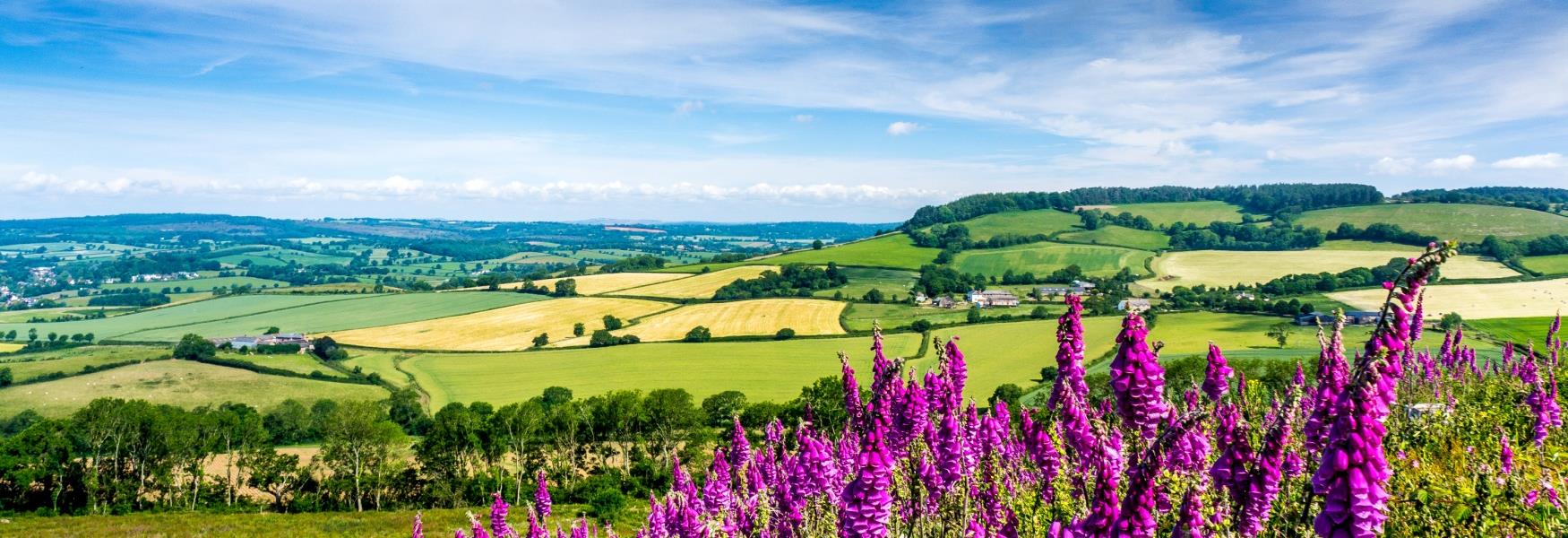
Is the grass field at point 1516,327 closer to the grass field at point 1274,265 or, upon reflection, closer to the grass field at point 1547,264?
the grass field at point 1274,265

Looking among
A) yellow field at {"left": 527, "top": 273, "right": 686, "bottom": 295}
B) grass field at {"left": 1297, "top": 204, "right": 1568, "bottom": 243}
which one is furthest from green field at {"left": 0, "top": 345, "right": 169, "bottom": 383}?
grass field at {"left": 1297, "top": 204, "right": 1568, "bottom": 243}

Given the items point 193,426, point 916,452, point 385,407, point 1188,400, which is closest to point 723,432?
point 385,407

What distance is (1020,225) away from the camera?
18675 centimetres

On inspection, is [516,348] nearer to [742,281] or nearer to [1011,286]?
[742,281]

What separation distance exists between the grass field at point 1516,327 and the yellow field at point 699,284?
99908mm

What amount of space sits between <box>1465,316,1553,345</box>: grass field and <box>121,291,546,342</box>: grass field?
425 feet

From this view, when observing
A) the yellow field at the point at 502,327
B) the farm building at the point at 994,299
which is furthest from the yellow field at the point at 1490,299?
the yellow field at the point at 502,327

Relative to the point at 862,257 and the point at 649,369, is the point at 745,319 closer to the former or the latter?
the point at 649,369

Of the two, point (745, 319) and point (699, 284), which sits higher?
point (699, 284)

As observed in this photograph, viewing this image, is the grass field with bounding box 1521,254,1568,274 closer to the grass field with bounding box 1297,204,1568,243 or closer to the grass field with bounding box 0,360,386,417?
the grass field with bounding box 1297,204,1568,243

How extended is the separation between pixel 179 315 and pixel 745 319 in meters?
122

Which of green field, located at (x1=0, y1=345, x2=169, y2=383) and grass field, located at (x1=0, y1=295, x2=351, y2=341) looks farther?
grass field, located at (x1=0, y1=295, x2=351, y2=341)

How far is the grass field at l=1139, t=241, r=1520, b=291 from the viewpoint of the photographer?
351ft

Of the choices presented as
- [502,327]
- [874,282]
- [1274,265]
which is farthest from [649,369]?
[1274,265]
